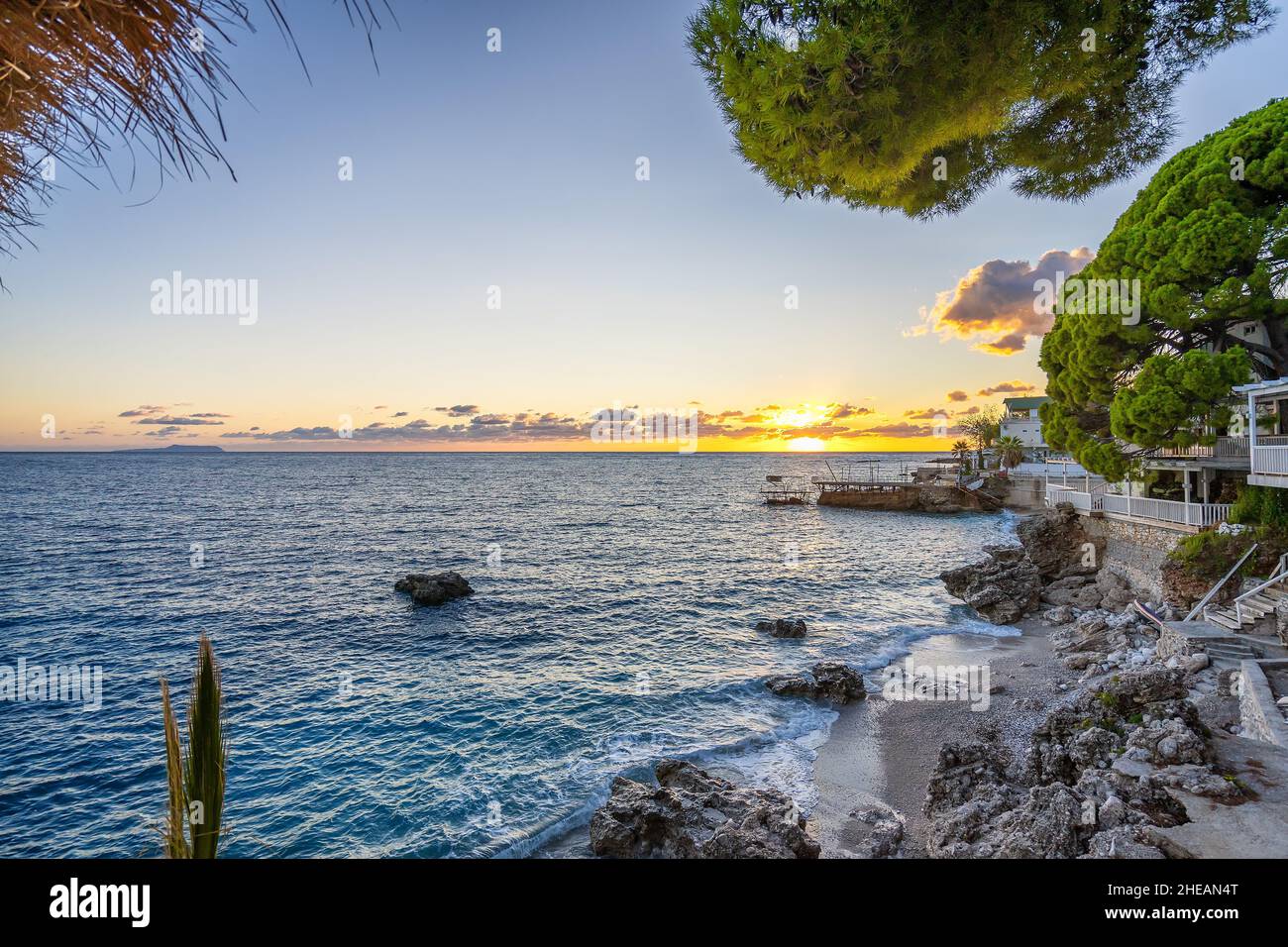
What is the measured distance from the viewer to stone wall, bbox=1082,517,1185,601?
17.6 m

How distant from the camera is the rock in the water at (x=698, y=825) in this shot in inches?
305

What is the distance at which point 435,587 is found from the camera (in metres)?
24.4

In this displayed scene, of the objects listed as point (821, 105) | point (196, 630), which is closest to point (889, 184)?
point (821, 105)

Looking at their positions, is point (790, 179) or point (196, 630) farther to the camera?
point (196, 630)

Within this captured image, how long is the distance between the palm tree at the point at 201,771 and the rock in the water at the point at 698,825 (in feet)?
22.6

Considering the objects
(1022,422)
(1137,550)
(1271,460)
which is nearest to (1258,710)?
(1271,460)

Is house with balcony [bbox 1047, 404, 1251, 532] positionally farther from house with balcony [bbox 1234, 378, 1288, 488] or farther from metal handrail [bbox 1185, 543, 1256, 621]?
metal handrail [bbox 1185, 543, 1256, 621]

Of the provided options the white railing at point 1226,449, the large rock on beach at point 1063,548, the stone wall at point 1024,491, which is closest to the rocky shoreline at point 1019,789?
the white railing at point 1226,449

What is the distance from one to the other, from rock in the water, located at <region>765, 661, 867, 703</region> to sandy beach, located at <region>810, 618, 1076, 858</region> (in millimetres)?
320

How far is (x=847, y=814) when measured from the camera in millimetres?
9539

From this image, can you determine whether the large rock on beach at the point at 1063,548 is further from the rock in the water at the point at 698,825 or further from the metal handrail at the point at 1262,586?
the rock in the water at the point at 698,825

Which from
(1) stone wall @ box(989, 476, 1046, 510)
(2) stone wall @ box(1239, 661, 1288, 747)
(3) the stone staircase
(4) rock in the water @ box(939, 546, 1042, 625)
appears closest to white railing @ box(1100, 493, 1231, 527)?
(4) rock in the water @ box(939, 546, 1042, 625)
